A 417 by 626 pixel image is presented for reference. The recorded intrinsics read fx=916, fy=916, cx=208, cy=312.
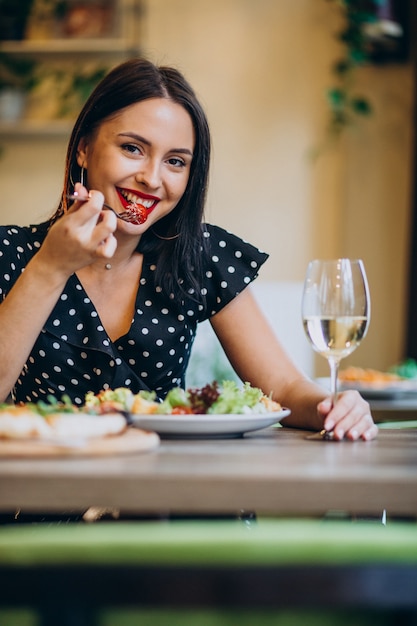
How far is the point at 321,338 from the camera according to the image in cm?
122

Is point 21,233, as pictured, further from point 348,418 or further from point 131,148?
point 348,418

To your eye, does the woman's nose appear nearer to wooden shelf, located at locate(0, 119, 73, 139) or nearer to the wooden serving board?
the wooden serving board

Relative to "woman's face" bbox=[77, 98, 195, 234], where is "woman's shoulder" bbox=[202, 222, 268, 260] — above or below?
below

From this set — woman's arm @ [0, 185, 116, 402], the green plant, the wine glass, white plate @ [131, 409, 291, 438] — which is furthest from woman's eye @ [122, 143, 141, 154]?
the green plant

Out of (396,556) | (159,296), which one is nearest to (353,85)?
(159,296)

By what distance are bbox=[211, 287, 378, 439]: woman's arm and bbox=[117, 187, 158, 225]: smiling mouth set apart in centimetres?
26

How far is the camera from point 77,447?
94 centimetres

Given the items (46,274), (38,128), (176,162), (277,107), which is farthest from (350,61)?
(46,274)

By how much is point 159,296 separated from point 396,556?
54.4 inches

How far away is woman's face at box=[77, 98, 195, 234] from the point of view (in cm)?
170

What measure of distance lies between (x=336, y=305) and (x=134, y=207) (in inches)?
25.0

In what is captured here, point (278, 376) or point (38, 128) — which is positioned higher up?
point (38, 128)

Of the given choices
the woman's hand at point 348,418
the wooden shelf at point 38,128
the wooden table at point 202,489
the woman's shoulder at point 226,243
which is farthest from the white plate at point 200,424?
the wooden shelf at point 38,128

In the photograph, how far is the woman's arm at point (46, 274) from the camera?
125cm
